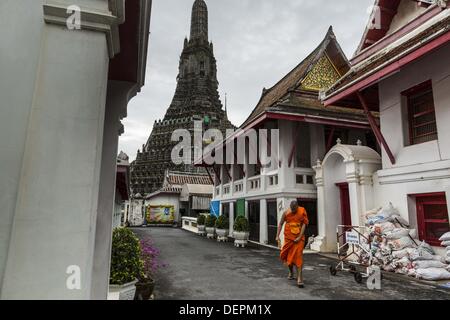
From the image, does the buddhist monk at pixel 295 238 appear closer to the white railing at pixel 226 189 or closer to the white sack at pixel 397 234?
the white sack at pixel 397 234

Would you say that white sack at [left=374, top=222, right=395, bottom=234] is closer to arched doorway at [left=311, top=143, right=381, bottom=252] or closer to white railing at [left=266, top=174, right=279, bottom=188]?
arched doorway at [left=311, top=143, right=381, bottom=252]

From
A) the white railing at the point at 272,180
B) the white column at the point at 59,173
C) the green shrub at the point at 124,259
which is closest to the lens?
the white column at the point at 59,173

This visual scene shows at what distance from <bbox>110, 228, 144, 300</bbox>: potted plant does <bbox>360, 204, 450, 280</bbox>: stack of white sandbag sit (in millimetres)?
5946

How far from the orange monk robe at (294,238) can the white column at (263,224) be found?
726 centimetres

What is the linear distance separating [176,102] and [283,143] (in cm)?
4098

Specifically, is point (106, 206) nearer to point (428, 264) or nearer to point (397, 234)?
point (428, 264)

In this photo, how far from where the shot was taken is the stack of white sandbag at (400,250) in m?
6.57

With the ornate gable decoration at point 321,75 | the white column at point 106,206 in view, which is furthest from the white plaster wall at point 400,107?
the white column at point 106,206

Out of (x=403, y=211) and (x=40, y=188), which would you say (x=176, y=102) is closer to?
(x=403, y=211)

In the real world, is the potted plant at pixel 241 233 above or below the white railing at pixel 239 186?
below

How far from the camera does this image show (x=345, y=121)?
1199 cm

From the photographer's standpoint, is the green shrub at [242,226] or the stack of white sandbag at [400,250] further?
the green shrub at [242,226]

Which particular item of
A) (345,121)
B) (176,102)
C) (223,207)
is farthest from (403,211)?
(176,102)
